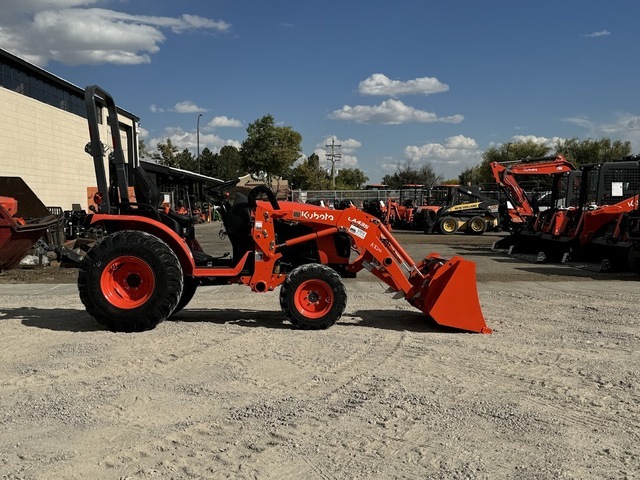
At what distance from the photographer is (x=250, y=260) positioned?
6.89m

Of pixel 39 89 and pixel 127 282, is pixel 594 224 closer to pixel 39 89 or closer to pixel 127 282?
pixel 127 282

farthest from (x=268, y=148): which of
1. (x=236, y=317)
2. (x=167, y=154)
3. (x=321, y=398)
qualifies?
(x=321, y=398)

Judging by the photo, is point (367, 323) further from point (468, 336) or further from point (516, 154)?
point (516, 154)

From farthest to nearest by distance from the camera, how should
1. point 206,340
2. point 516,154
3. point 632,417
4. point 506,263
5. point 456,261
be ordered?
point 516,154 < point 506,263 < point 456,261 < point 206,340 < point 632,417

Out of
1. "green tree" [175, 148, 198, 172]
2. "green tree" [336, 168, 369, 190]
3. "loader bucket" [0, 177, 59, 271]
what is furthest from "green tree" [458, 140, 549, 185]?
"loader bucket" [0, 177, 59, 271]

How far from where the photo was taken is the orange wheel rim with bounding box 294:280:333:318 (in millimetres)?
6613

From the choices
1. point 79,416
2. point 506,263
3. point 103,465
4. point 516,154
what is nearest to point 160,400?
point 79,416

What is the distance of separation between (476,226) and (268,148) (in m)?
31.2

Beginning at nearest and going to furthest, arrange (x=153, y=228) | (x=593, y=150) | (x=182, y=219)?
(x=153, y=228), (x=182, y=219), (x=593, y=150)

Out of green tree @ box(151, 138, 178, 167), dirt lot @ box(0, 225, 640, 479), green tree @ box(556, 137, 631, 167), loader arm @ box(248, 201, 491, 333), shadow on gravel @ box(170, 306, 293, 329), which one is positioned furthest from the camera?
green tree @ box(151, 138, 178, 167)

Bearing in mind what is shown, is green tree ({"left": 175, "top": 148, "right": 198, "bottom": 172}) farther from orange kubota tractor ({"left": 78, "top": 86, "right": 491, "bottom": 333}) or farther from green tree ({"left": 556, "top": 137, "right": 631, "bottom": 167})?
orange kubota tractor ({"left": 78, "top": 86, "right": 491, "bottom": 333})

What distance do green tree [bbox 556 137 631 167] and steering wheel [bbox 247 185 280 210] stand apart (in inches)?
1960

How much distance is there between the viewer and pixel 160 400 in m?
4.40

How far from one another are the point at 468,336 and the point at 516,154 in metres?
59.0
